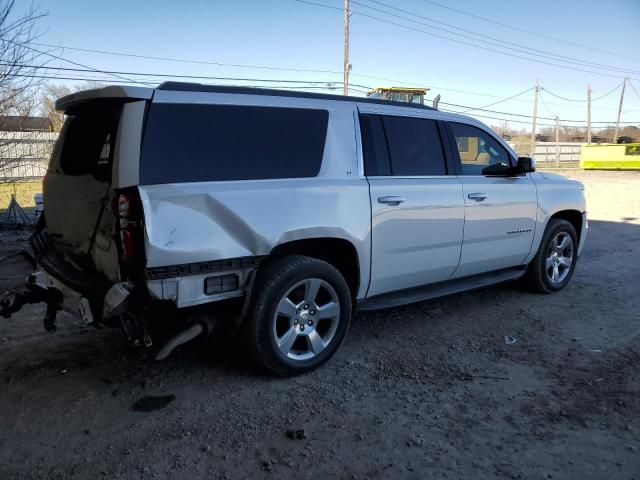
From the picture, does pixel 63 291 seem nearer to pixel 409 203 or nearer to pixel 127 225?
pixel 127 225

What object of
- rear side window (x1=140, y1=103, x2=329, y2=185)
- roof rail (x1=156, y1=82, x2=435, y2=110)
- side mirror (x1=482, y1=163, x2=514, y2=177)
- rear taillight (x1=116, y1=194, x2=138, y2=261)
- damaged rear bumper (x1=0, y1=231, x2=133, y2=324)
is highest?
roof rail (x1=156, y1=82, x2=435, y2=110)

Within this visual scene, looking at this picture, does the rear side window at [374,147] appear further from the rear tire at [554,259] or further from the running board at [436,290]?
the rear tire at [554,259]

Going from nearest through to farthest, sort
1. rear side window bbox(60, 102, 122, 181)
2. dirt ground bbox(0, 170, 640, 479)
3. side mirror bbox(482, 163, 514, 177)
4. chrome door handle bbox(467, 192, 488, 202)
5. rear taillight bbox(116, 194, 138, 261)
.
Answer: dirt ground bbox(0, 170, 640, 479) → rear taillight bbox(116, 194, 138, 261) → rear side window bbox(60, 102, 122, 181) → chrome door handle bbox(467, 192, 488, 202) → side mirror bbox(482, 163, 514, 177)

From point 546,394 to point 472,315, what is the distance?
175cm

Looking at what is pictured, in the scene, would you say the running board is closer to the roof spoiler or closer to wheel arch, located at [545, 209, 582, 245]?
wheel arch, located at [545, 209, 582, 245]

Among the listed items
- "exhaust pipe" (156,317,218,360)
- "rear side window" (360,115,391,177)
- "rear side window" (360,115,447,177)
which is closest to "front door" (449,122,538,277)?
"rear side window" (360,115,447,177)

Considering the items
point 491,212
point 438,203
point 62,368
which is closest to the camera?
point 62,368

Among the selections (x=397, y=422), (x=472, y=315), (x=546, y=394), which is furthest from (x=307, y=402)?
(x=472, y=315)

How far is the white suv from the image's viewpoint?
10.4ft

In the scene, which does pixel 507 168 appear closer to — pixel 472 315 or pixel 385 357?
pixel 472 315

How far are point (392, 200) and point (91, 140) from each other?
2294 mm

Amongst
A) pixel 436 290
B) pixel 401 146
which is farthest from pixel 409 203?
pixel 436 290

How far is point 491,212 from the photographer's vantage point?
16.6 ft

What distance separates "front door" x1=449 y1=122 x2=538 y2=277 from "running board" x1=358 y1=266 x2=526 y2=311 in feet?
0.28
